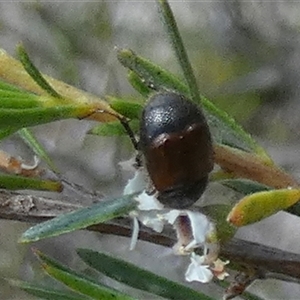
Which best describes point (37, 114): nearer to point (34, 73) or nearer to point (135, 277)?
point (34, 73)

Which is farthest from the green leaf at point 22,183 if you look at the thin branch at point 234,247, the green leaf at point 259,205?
the green leaf at point 259,205

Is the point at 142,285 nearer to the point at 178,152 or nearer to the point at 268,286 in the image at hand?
the point at 178,152

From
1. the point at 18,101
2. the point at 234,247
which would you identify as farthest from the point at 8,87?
the point at 234,247

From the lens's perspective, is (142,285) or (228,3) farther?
(228,3)

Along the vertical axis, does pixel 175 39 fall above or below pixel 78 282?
above

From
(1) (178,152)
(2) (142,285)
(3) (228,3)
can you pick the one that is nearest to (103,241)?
(3) (228,3)

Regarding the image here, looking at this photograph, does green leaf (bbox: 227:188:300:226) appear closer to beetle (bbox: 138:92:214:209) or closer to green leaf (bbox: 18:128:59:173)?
beetle (bbox: 138:92:214:209)

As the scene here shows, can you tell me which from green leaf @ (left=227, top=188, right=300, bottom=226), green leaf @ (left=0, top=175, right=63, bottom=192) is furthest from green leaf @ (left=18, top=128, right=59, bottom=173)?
green leaf @ (left=227, top=188, right=300, bottom=226)
